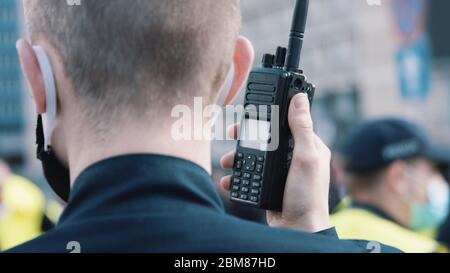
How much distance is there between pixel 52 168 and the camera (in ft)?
5.23

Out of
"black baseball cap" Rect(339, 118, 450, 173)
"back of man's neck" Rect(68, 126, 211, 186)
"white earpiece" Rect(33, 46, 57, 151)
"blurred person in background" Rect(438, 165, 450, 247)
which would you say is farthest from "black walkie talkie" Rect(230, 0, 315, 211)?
"blurred person in background" Rect(438, 165, 450, 247)

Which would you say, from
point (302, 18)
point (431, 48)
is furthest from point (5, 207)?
point (431, 48)

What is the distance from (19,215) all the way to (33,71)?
185 inches

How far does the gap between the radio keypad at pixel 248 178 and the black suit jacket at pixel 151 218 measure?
349mm

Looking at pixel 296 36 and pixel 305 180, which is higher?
pixel 296 36

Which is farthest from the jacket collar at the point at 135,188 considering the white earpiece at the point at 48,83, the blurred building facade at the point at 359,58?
the blurred building facade at the point at 359,58

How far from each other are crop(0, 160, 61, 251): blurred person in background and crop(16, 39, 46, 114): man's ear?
4.35m

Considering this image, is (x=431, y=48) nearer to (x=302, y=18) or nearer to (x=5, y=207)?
(x=5, y=207)

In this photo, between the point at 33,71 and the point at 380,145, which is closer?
the point at 33,71

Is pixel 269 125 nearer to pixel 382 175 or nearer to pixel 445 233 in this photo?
pixel 382 175

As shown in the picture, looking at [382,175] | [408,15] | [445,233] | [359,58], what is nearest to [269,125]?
[382,175]

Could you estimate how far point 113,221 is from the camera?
131 cm

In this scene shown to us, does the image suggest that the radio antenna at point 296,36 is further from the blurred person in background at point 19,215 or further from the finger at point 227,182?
the blurred person in background at point 19,215

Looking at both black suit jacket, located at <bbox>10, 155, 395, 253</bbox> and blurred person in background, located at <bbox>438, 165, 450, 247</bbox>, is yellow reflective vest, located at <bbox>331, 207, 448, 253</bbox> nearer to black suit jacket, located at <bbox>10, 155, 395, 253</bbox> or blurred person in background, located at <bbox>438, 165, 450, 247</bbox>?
blurred person in background, located at <bbox>438, 165, 450, 247</bbox>
